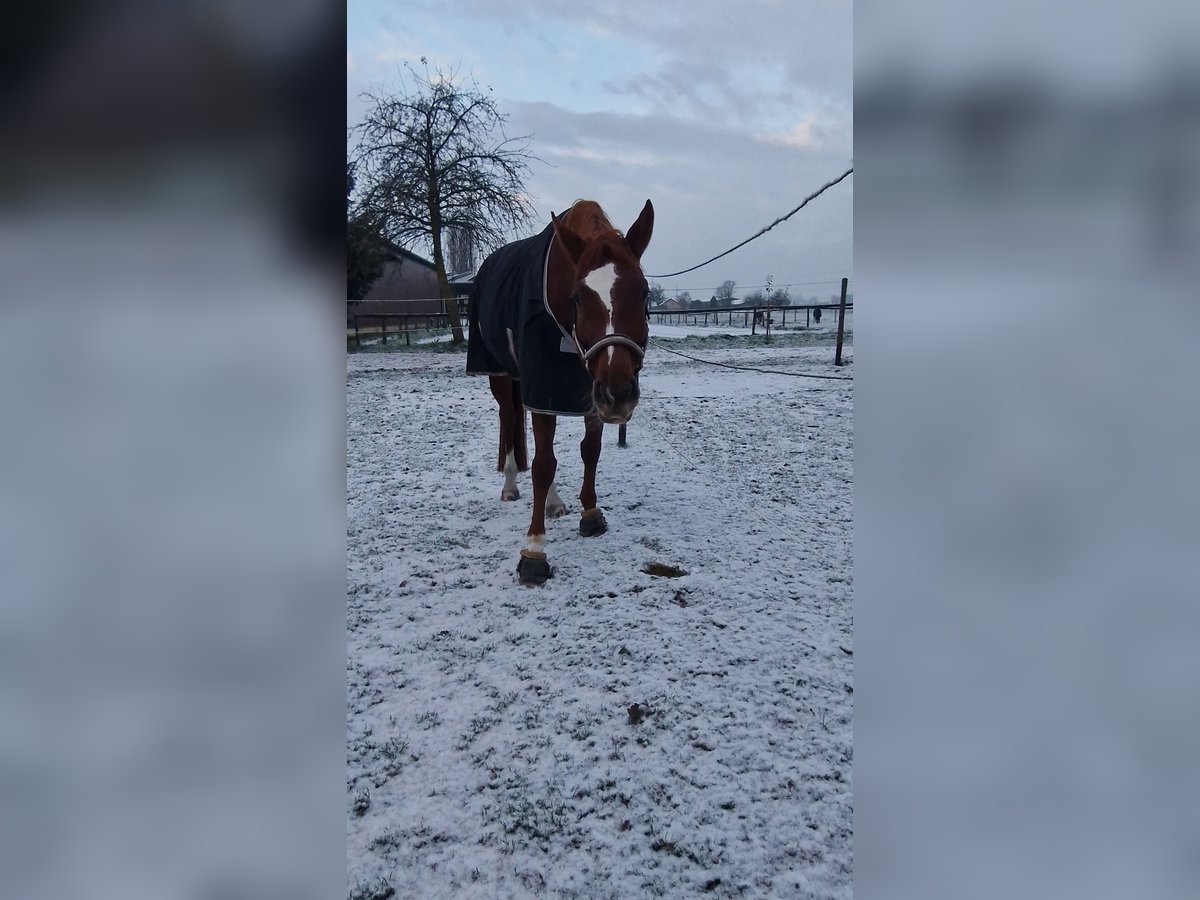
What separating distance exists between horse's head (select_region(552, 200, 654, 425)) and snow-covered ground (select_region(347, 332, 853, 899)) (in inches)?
40.0

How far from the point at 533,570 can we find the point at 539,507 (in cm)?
34

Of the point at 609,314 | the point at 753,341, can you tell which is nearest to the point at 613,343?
the point at 609,314

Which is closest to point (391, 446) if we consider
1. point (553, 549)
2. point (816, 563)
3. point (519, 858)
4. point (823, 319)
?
point (553, 549)

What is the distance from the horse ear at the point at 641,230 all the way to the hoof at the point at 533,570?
159 cm

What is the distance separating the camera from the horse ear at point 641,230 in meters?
2.73

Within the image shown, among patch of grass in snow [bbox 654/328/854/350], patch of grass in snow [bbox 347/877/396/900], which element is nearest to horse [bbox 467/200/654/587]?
patch of grass in snow [bbox 347/877/396/900]

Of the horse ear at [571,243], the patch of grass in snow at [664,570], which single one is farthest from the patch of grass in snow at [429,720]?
the horse ear at [571,243]

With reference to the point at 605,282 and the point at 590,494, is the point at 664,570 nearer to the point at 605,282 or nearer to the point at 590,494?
the point at 590,494

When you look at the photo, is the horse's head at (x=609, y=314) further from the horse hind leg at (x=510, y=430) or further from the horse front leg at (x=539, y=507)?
the horse hind leg at (x=510, y=430)

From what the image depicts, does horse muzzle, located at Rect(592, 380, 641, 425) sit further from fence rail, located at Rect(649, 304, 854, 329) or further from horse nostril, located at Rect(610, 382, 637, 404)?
fence rail, located at Rect(649, 304, 854, 329)
